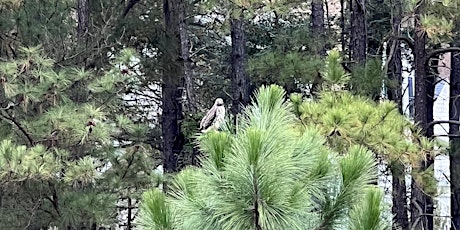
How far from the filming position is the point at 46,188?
239 inches

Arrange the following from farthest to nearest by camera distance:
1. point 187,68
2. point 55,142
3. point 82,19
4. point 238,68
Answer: point 238,68 < point 187,68 < point 82,19 < point 55,142

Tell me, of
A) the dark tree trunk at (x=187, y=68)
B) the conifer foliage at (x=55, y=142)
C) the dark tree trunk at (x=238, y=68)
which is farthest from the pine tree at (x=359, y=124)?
the dark tree trunk at (x=238, y=68)

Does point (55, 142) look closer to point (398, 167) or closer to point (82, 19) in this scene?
point (82, 19)

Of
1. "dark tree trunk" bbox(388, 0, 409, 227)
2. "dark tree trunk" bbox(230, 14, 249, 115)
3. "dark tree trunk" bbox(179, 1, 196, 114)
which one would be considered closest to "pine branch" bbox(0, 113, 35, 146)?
"dark tree trunk" bbox(179, 1, 196, 114)

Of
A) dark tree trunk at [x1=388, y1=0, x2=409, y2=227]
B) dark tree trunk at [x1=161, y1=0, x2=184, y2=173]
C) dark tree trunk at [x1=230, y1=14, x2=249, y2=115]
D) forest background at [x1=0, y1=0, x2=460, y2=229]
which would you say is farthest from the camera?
dark tree trunk at [x1=161, y1=0, x2=184, y2=173]

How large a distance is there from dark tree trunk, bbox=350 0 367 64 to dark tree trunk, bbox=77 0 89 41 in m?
2.79

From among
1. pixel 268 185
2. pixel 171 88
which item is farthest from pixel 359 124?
pixel 171 88

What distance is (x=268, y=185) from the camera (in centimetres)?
189

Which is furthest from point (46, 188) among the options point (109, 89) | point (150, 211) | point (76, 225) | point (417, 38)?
point (150, 211)

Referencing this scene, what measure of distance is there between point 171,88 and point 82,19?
9.27 ft

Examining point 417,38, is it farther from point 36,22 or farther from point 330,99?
point 36,22

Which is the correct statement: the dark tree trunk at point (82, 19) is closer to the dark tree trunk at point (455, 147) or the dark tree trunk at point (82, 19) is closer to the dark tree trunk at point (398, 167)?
the dark tree trunk at point (398, 167)

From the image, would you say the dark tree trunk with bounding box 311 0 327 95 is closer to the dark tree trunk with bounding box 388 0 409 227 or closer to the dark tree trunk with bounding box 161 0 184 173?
the dark tree trunk with bounding box 388 0 409 227

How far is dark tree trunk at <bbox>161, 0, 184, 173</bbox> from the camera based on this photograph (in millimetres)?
8719
